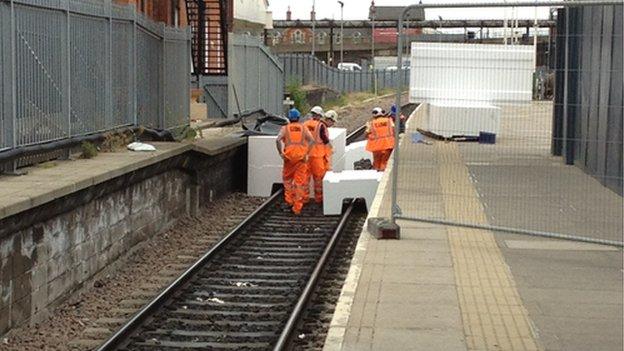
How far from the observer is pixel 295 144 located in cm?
1883

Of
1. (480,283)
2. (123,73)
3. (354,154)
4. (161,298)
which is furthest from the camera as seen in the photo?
(354,154)

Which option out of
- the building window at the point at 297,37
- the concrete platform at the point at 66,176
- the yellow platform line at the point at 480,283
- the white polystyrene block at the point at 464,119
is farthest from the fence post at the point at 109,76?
the building window at the point at 297,37

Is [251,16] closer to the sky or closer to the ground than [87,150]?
→ closer to the sky

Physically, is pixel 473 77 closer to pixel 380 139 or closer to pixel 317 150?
pixel 317 150

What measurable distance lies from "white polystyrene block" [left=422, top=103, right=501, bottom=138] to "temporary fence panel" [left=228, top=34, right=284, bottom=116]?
948 cm

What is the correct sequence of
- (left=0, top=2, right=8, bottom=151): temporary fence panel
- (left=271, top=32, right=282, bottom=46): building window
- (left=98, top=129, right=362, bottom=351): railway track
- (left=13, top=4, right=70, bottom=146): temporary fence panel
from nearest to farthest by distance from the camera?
(left=98, top=129, right=362, bottom=351): railway track < (left=0, top=2, right=8, bottom=151): temporary fence panel < (left=13, top=4, right=70, bottom=146): temporary fence panel < (left=271, top=32, right=282, bottom=46): building window

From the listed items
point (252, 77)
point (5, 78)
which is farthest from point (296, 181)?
point (252, 77)

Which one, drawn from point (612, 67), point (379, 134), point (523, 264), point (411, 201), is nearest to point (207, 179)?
point (379, 134)

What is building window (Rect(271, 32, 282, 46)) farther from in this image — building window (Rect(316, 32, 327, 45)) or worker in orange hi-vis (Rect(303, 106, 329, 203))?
worker in orange hi-vis (Rect(303, 106, 329, 203))

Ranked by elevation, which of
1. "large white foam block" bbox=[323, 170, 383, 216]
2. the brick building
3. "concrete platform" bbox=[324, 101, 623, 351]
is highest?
the brick building

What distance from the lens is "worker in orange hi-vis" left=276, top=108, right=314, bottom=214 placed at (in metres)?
18.8

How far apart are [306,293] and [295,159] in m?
7.49

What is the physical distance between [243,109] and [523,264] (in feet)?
65.9

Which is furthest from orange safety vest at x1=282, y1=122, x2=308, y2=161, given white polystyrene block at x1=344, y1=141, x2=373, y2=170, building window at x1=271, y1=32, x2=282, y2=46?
building window at x1=271, y1=32, x2=282, y2=46
